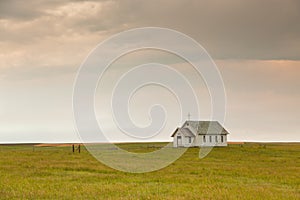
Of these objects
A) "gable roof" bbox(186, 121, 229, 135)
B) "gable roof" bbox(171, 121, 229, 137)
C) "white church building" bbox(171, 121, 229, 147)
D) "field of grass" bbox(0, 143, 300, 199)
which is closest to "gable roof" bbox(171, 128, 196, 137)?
"white church building" bbox(171, 121, 229, 147)

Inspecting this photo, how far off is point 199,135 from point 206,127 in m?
3.71

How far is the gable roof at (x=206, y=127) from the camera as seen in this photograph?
3494 inches

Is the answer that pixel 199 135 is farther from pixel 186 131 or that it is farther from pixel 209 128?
pixel 209 128

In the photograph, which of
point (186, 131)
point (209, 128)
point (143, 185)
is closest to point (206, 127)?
point (209, 128)

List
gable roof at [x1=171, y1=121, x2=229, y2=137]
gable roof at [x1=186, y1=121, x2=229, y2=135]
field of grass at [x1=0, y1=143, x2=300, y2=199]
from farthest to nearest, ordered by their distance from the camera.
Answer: gable roof at [x1=186, y1=121, x2=229, y2=135] → gable roof at [x1=171, y1=121, x2=229, y2=137] → field of grass at [x1=0, y1=143, x2=300, y2=199]

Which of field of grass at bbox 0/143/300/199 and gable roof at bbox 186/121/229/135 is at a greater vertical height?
gable roof at bbox 186/121/229/135

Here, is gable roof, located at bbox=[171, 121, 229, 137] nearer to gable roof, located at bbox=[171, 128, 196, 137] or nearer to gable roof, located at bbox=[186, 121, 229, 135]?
gable roof, located at bbox=[186, 121, 229, 135]

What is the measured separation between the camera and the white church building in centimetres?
8744

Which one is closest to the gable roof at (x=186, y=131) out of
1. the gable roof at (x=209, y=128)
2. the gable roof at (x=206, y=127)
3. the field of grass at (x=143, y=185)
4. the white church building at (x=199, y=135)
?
the white church building at (x=199, y=135)

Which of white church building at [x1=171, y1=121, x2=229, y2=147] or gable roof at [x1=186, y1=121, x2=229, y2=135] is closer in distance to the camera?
white church building at [x1=171, y1=121, x2=229, y2=147]

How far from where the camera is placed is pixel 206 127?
90.9 metres

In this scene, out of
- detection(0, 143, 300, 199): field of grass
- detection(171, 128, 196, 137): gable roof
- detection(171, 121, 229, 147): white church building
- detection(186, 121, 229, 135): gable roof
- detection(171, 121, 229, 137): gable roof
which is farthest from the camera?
detection(186, 121, 229, 135): gable roof

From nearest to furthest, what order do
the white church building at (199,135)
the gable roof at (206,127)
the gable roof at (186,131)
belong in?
the white church building at (199,135), the gable roof at (186,131), the gable roof at (206,127)

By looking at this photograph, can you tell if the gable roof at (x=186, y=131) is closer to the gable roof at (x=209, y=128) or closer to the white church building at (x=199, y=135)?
the white church building at (x=199, y=135)
